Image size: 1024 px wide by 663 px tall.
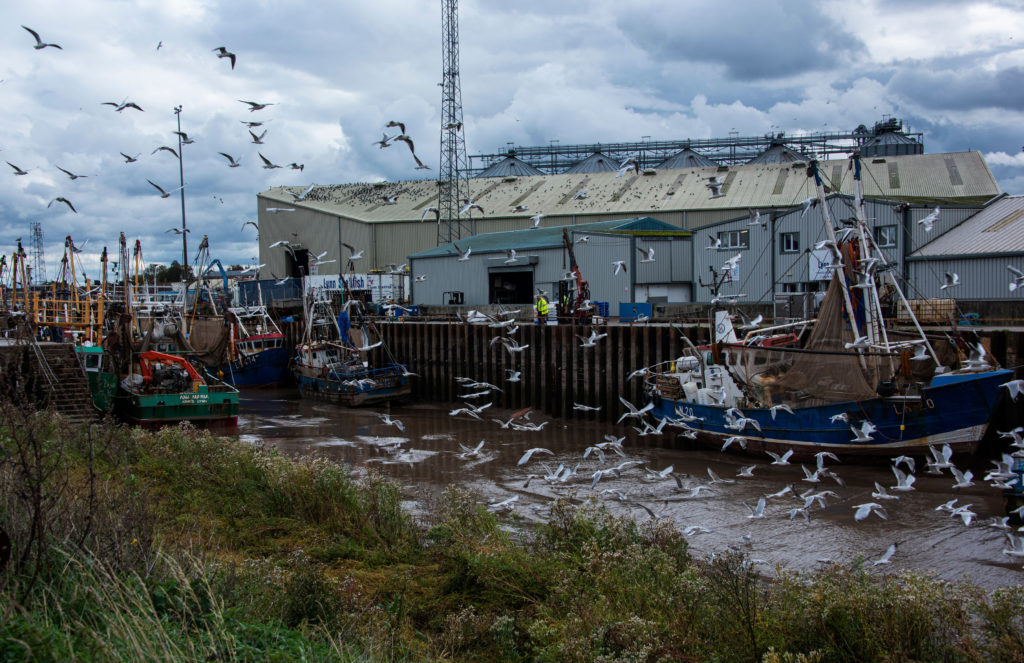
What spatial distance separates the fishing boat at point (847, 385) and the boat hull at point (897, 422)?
0.08 ft

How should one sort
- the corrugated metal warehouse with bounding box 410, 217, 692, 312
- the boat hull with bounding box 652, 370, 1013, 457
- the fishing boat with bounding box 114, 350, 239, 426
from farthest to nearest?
the corrugated metal warehouse with bounding box 410, 217, 692, 312, the fishing boat with bounding box 114, 350, 239, 426, the boat hull with bounding box 652, 370, 1013, 457

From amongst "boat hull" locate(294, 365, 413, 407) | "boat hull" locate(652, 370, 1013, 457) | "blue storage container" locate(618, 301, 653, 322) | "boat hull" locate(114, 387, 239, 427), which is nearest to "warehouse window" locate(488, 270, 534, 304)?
"blue storage container" locate(618, 301, 653, 322)

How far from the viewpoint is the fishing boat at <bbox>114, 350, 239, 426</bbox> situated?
2455cm

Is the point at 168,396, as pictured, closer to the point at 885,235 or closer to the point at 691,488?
the point at 691,488

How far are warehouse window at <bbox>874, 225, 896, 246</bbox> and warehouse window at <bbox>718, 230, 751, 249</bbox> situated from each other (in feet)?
19.0

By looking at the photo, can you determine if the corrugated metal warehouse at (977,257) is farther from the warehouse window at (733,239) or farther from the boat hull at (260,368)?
the boat hull at (260,368)

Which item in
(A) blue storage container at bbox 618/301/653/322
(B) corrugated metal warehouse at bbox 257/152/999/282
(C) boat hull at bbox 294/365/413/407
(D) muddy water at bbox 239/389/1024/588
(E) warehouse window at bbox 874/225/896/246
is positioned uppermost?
(B) corrugated metal warehouse at bbox 257/152/999/282

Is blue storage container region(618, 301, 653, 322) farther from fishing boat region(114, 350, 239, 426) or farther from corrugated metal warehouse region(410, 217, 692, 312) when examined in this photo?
fishing boat region(114, 350, 239, 426)

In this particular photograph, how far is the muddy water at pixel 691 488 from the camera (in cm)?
1370

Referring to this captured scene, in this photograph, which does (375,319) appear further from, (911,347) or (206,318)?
(911,347)

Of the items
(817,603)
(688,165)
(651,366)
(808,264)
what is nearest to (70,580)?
(817,603)

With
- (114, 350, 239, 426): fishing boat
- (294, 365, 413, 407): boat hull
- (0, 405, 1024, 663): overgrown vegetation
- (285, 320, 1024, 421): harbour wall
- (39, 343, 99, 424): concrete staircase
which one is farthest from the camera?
(294, 365, 413, 407): boat hull

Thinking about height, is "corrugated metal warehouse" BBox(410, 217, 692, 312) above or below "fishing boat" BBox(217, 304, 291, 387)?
above

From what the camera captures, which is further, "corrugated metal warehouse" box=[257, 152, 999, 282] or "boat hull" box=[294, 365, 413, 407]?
"corrugated metal warehouse" box=[257, 152, 999, 282]
